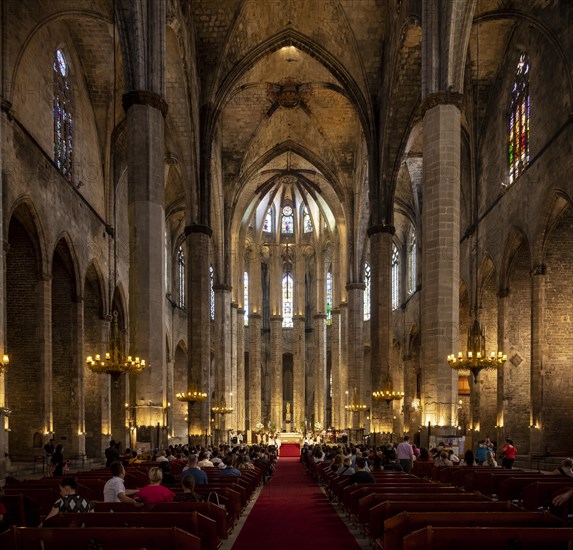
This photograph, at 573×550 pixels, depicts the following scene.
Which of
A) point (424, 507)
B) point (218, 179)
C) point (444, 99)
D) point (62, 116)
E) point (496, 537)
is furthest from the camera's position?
point (218, 179)

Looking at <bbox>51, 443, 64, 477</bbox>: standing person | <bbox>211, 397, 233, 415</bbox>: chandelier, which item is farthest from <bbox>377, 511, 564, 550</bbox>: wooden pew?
<bbox>211, 397, 233, 415</bbox>: chandelier

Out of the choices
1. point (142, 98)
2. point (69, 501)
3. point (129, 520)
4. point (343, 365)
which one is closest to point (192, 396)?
point (142, 98)

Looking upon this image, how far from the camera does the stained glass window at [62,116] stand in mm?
24812

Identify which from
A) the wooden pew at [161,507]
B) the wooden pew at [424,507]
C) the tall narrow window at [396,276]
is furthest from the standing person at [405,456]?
the tall narrow window at [396,276]

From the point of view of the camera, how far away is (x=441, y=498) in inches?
359

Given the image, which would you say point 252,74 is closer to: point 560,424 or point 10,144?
point 10,144

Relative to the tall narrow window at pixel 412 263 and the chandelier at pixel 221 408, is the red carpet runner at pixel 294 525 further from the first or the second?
the tall narrow window at pixel 412 263

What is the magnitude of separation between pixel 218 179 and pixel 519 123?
64.8 ft

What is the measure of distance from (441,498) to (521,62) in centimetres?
2120

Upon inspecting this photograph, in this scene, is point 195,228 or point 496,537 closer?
point 496,537

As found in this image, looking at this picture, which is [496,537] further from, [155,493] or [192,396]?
[192,396]

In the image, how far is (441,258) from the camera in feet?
60.2

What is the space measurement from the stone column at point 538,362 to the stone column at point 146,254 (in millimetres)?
11992

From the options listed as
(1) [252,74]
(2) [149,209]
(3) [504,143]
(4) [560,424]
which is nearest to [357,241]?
(1) [252,74]
